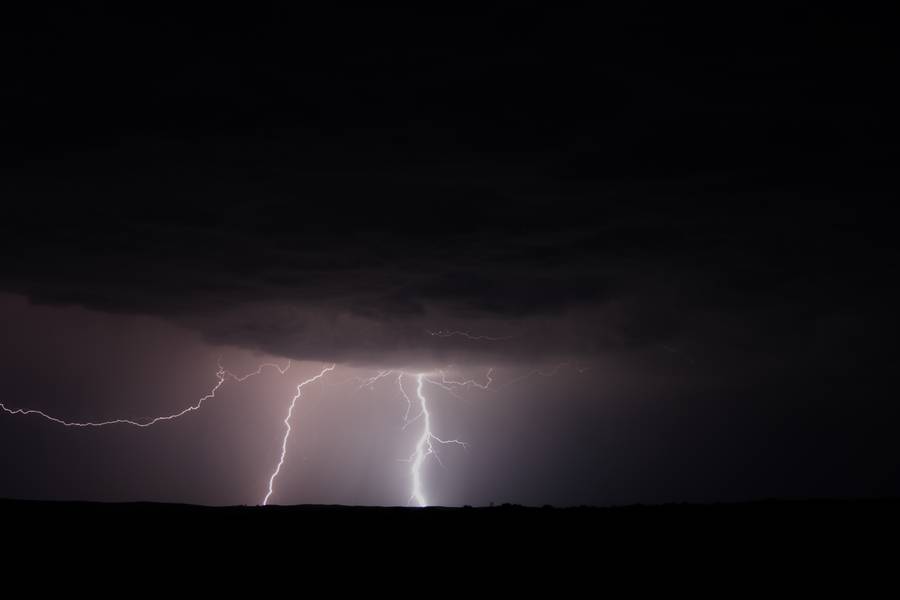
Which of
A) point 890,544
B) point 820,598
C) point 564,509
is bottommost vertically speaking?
point 820,598

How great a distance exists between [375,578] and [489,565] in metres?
0.93

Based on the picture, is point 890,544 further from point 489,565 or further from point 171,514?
point 171,514

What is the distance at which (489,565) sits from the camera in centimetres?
571

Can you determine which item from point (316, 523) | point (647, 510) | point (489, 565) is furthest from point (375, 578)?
point (647, 510)

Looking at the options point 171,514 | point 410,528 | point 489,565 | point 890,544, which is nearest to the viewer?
point 489,565

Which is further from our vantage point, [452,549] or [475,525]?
[475,525]

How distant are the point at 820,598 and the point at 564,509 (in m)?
3.02

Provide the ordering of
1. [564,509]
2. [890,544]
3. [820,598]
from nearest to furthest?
[820,598]
[890,544]
[564,509]

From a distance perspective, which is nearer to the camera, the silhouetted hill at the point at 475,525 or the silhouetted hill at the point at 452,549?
the silhouetted hill at the point at 452,549

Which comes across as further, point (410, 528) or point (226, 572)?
point (410, 528)

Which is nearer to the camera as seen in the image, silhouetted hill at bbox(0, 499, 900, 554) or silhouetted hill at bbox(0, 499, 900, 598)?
silhouetted hill at bbox(0, 499, 900, 598)

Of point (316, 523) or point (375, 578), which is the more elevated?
point (316, 523)

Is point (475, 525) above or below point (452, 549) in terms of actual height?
above

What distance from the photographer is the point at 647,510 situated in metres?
7.57
